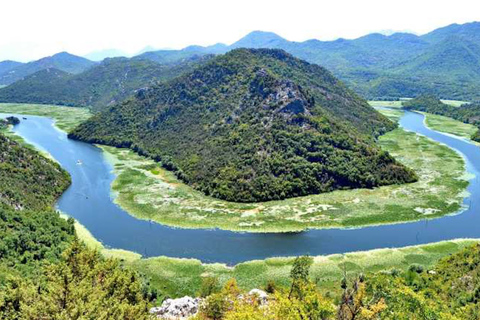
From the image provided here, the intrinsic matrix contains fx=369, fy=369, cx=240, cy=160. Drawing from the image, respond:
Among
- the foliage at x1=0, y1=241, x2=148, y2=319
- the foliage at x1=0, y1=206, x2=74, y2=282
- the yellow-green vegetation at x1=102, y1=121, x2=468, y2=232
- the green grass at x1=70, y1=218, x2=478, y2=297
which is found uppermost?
the foliage at x1=0, y1=241, x2=148, y2=319

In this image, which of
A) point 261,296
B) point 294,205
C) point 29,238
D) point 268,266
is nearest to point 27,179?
point 29,238

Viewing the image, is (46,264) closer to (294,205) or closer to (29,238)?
(29,238)

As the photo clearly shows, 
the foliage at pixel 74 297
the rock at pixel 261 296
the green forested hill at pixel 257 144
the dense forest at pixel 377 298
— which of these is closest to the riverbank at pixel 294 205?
the green forested hill at pixel 257 144

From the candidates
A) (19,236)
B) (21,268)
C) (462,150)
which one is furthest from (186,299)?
(462,150)

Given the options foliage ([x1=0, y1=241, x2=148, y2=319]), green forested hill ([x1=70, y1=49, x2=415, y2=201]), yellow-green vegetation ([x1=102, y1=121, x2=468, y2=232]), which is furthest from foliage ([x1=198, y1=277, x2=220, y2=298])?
green forested hill ([x1=70, y1=49, x2=415, y2=201])

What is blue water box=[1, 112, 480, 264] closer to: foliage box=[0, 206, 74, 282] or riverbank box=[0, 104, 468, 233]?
riverbank box=[0, 104, 468, 233]
